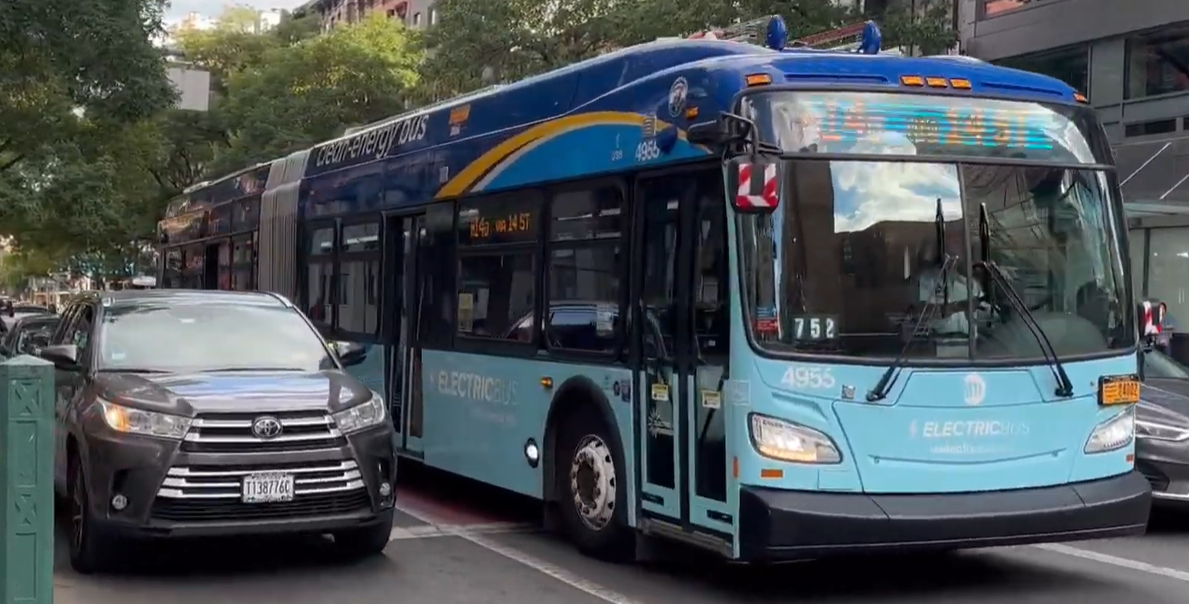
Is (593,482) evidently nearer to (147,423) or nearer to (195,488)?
(195,488)

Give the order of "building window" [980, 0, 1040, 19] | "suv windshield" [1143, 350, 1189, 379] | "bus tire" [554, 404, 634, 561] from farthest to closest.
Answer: "building window" [980, 0, 1040, 19] → "suv windshield" [1143, 350, 1189, 379] → "bus tire" [554, 404, 634, 561]

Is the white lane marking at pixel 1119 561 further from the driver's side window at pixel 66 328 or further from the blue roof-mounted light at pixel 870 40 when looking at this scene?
the driver's side window at pixel 66 328

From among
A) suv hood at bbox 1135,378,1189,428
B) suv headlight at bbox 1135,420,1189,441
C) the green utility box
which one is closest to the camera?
the green utility box

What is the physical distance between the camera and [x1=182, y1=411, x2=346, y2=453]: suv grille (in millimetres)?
7957

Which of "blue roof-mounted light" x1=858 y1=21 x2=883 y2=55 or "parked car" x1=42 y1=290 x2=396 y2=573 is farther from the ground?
"blue roof-mounted light" x1=858 y1=21 x2=883 y2=55

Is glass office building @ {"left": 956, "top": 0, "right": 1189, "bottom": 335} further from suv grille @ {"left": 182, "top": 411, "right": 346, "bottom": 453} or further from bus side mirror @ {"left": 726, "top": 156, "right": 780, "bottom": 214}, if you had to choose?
suv grille @ {"left": 182, "top": 411, "right": 346, "bottom": 453}

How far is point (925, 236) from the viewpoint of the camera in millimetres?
7441

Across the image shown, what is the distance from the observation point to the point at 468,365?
35.2 feet

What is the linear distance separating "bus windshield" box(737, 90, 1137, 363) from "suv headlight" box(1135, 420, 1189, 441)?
3.01 m

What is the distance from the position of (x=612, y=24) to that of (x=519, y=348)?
50.5ft

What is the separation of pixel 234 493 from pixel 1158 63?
63.4ft

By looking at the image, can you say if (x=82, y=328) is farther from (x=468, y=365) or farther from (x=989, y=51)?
(x=989, y=51)

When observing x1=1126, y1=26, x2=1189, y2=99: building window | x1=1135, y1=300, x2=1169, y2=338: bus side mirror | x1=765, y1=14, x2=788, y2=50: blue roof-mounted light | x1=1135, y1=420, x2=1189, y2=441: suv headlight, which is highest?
x1=1126, y1=26, x2=1189, y2=99: building window

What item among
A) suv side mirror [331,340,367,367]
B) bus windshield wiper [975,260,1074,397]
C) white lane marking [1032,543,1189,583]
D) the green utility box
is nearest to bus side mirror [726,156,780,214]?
bus windshield wiper [975,260,1074,397]
